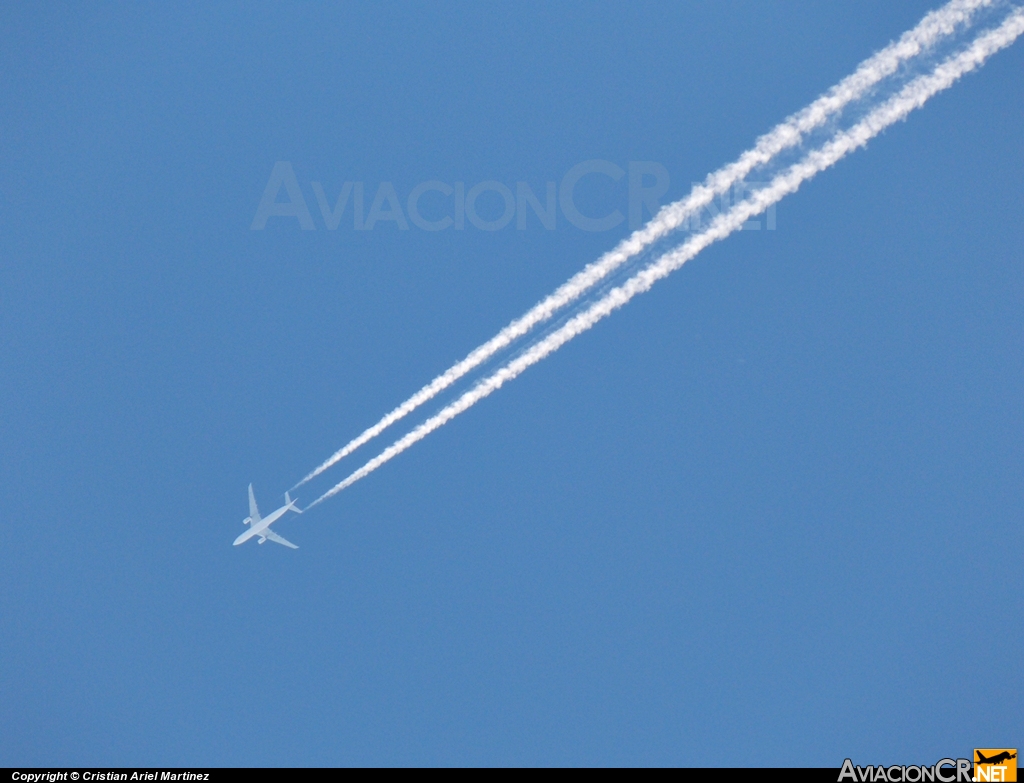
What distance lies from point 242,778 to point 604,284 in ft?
58.5

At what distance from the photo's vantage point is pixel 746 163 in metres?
18.7

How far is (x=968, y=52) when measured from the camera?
55.8 ft

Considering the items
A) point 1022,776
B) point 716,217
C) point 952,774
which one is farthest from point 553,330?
point 1022,776

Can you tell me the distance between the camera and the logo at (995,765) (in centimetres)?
2045

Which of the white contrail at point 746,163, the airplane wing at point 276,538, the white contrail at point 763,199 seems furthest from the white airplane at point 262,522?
the white contrail at point 746,163

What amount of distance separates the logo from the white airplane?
19.9 meters

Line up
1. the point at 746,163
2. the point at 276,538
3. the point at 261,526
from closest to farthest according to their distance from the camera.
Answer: the point at 746,163 < the point at 261,526 < the point at 276,538

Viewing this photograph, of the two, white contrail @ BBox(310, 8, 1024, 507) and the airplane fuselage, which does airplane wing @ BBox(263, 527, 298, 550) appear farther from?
white contrail @ BBox(310, 8, 1024, 507)

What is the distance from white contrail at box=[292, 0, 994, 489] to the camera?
1745 cm

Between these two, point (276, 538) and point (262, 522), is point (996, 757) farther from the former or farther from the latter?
point (262, 522)

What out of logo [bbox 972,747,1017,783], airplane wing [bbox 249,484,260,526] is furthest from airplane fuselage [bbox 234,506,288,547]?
logo [bbox 972,747,1017,783]

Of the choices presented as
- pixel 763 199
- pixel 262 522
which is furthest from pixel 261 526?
pixel 763 199

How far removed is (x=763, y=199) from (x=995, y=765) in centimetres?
1626

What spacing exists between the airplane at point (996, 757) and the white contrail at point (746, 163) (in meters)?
16.6
